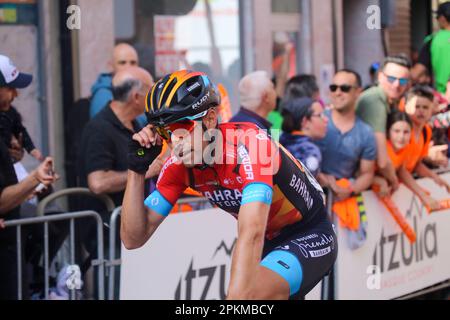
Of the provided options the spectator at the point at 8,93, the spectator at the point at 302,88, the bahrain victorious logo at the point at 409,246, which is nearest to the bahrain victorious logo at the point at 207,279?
the spectator at the point at 8,93

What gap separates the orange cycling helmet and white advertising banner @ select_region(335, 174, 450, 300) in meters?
3.84

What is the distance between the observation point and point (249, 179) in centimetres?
425

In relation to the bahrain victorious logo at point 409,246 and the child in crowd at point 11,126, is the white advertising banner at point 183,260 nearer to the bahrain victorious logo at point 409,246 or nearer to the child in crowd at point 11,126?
the child in crowd at point 11,126

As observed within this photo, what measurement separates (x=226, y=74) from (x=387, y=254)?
13.4 ft

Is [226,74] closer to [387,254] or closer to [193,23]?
[193,23]

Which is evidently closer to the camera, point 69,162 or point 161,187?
point 161,187

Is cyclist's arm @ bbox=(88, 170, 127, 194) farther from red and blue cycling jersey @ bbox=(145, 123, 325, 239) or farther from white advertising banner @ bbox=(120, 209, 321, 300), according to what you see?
red and blue cycling jersey @ bbox=(145, 123, 325, 239)

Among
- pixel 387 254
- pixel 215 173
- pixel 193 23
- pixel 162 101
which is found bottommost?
pixel 387 254

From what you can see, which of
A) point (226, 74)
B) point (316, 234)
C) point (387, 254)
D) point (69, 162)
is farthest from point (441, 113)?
point (316, 234)

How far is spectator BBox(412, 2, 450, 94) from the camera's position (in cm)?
1083

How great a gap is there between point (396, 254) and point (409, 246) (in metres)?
0.24

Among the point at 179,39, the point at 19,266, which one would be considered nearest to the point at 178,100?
the point at 19,266

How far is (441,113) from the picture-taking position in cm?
984

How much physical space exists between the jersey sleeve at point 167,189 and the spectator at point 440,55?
21.9 ft
